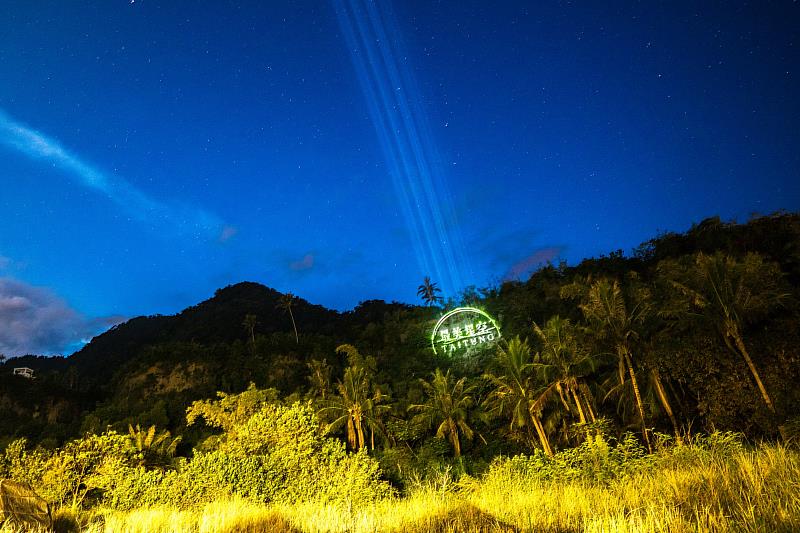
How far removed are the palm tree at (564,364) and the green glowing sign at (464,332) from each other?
1979cm

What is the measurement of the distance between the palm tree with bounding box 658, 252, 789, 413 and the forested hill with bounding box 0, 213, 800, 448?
0.13m

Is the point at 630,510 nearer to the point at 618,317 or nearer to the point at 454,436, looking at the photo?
the point at 618,317

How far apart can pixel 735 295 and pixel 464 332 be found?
1324 inches

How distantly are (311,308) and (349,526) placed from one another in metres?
99.0

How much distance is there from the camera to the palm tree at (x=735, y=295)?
21.7 meters

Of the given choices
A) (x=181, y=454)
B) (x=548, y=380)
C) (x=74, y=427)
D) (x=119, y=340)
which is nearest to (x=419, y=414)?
(x=548, y=380)

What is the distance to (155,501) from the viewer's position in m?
21.9

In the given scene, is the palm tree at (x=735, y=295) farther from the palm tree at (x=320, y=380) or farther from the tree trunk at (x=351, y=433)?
the palm tree at (x=320, y=380)

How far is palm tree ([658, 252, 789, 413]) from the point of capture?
21719 millimetres

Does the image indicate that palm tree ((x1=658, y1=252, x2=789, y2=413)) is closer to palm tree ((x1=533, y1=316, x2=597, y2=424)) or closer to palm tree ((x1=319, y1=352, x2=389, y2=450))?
palm tree ((x1=533, y1=316, x2=597, y2=424))

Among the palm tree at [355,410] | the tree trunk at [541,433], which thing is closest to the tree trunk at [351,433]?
the palm tree at [355,410]

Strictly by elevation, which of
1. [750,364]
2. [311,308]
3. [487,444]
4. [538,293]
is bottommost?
[487,444]

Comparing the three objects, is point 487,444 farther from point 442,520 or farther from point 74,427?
point 74,427

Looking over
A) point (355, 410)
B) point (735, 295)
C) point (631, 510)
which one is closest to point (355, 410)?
point (355, 410)
